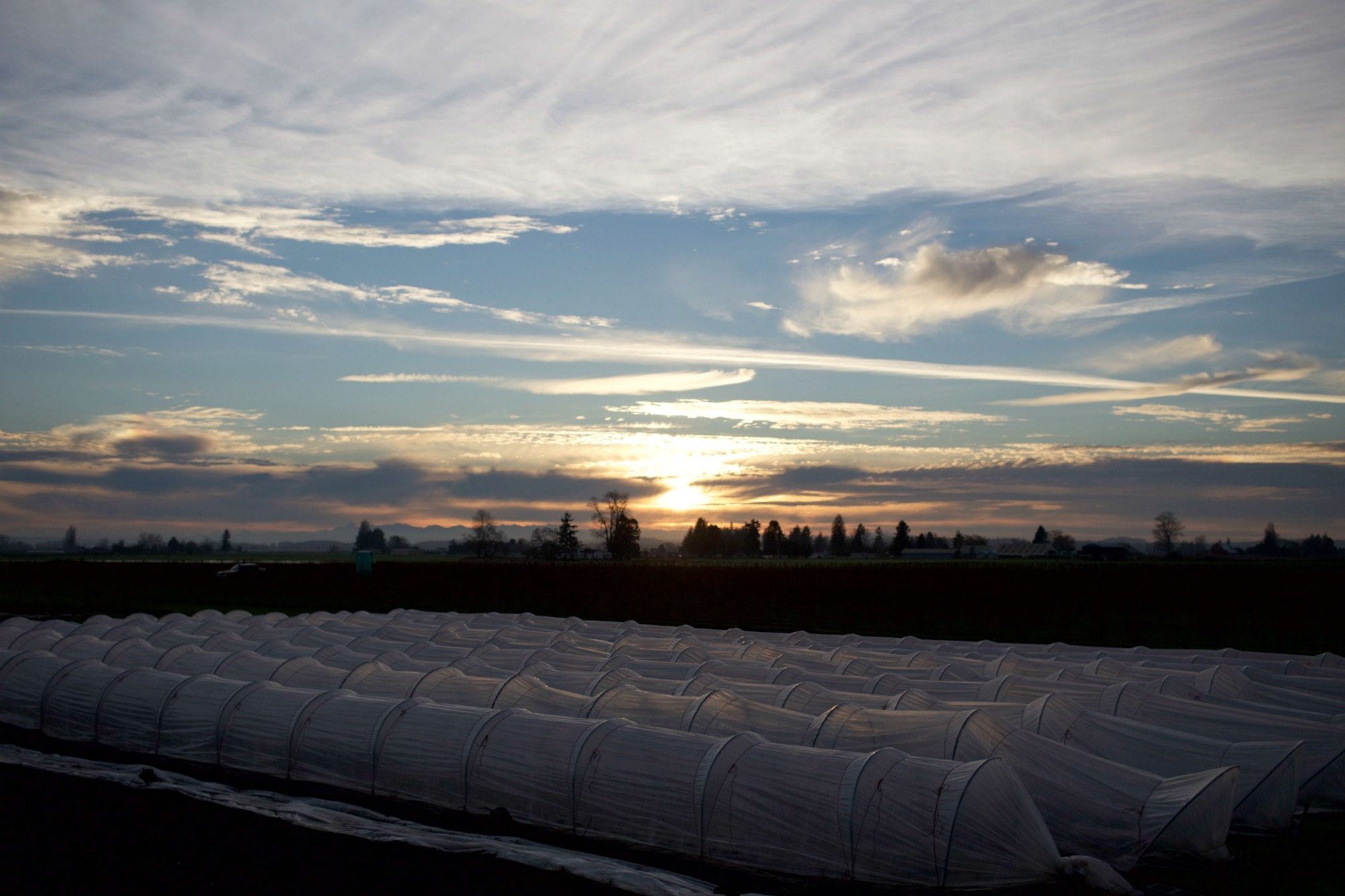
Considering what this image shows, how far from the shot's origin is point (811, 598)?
2452 inches

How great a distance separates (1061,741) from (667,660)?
12.5 m

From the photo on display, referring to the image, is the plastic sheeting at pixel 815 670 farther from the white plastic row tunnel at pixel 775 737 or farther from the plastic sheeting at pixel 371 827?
the plastic sheeting at pixel 371 827

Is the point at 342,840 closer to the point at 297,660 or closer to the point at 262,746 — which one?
the point at 262,746

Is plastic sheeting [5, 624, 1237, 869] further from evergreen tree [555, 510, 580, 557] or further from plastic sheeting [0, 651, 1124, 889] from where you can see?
evergreen tree [555, 510, 580, 557]

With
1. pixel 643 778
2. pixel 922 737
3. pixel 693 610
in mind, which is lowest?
pixel 693 610

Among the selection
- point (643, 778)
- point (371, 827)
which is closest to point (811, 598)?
point (643, 778)

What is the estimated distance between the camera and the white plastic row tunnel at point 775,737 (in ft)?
46.9

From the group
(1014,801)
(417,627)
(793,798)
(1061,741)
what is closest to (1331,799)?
(1061,741)

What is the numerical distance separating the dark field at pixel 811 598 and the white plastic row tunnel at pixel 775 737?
20.8m

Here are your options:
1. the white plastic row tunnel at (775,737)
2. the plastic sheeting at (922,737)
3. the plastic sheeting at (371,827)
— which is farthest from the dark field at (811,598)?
the plastic sheeting at (371,827)

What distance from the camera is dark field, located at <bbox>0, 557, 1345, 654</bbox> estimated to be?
49.8 meters

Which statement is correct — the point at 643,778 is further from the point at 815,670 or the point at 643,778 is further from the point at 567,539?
the point at 567,539

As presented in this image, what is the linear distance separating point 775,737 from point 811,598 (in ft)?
146

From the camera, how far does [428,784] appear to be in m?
18.0
